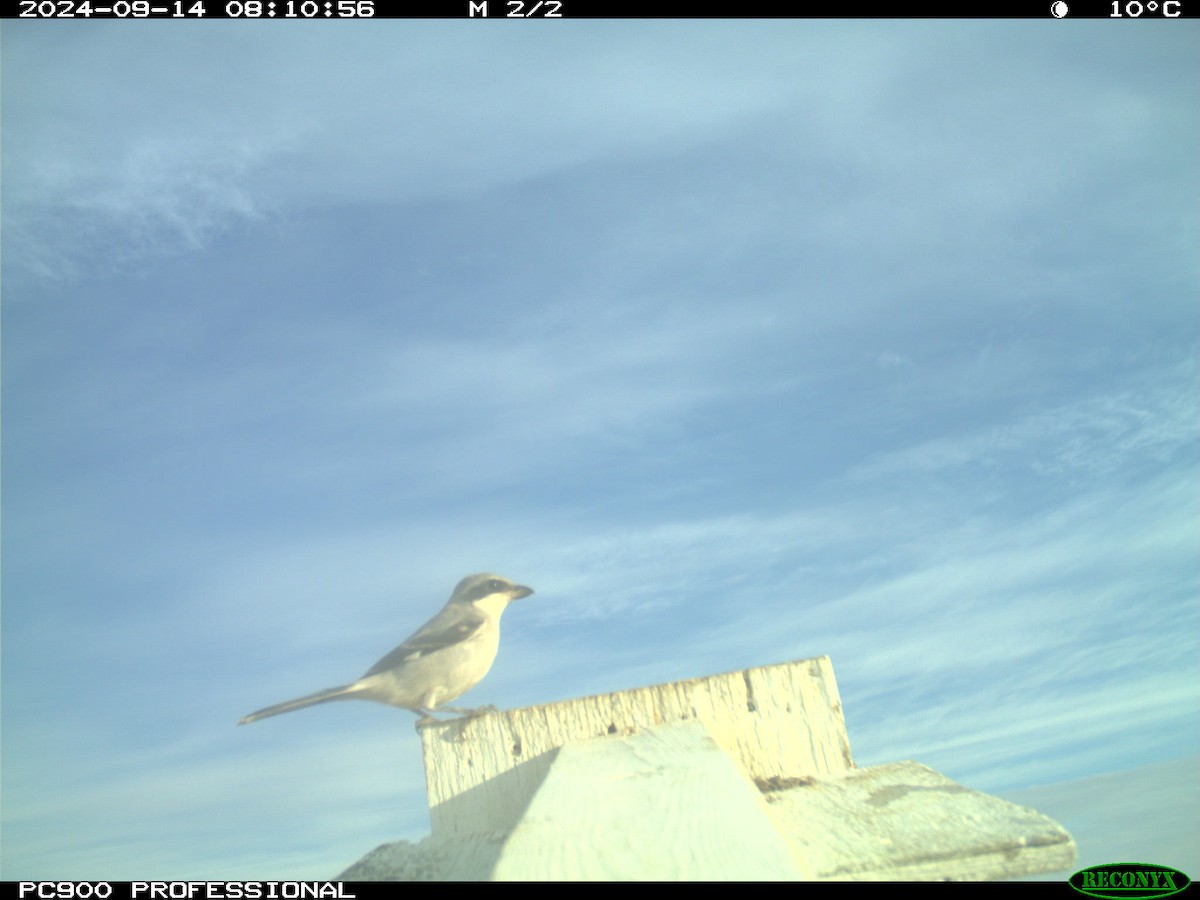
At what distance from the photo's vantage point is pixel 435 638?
26.4ft

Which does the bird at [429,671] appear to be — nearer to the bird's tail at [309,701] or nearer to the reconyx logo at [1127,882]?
the bird's tail at [309,701]

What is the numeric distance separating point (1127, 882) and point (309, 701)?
19.3 ft

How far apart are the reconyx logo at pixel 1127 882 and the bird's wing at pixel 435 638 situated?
5.43 meters

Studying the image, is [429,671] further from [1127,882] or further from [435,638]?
[1127,882]

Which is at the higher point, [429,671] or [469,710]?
[429,671]

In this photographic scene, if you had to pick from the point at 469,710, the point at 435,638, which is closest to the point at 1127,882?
the point at 469,710

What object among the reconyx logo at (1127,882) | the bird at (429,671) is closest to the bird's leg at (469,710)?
the bird at (429,671)

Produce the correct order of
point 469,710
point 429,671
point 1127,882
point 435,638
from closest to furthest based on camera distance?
1. point 1127,882
2. point 469,710
3. point 429,671
4. point 435,638

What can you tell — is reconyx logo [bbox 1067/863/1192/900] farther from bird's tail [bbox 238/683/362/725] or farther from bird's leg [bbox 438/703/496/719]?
bird's tail [bbox 238/683/362/725]

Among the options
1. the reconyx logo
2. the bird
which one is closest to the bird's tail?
the bird

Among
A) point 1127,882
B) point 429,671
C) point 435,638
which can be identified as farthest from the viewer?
point 435,638

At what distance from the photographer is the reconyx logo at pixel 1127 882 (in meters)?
3.14

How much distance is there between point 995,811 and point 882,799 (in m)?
0.44

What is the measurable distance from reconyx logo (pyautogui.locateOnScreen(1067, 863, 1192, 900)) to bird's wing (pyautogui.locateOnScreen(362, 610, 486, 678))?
543cm
